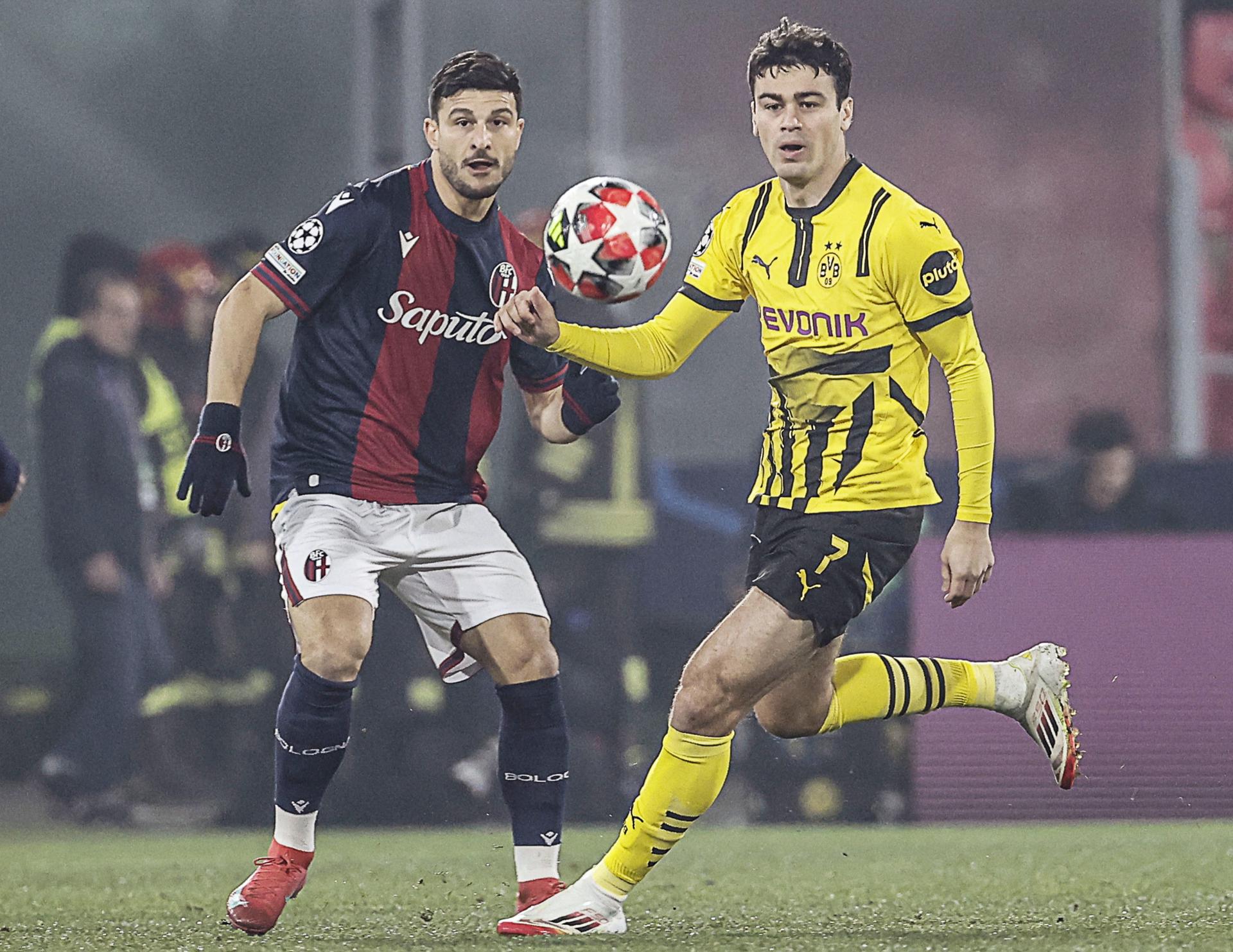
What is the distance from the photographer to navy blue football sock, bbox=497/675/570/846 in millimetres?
4582

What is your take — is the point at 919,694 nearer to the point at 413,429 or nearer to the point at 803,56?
the point at 413,429

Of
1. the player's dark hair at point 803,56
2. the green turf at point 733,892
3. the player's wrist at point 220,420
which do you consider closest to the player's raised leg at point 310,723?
the green turf at point 733,892

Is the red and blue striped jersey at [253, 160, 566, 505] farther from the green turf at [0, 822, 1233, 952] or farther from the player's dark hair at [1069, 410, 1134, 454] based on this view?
the player's dark hair at [1069, 410, 1134, 454]

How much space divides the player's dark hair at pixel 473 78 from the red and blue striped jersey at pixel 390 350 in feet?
0.81

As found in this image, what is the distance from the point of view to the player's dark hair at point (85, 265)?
8.92m

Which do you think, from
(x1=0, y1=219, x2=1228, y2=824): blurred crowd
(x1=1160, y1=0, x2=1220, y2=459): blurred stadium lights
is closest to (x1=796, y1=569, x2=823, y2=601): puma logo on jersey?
(x1=0, y1=219, x2=1228, y2=824): blurred crowd

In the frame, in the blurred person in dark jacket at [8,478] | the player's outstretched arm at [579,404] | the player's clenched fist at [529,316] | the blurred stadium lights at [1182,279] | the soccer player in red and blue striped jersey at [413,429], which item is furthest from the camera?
the blurred stadium lights at [1182,279]

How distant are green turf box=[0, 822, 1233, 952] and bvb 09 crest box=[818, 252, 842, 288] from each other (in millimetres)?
A: 1435

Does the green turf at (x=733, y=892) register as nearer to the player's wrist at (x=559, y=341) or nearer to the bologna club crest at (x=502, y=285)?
the player's wrist at (x=559, y=341)

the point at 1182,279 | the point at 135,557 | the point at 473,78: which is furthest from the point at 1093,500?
the point at 473,78

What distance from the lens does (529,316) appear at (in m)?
4.09

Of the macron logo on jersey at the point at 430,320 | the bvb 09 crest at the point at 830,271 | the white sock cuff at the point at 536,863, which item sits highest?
the bvb 09 crest at the point at 830,271

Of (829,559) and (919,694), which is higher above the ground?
(829,559)

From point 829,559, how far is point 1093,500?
4662 millimetres
